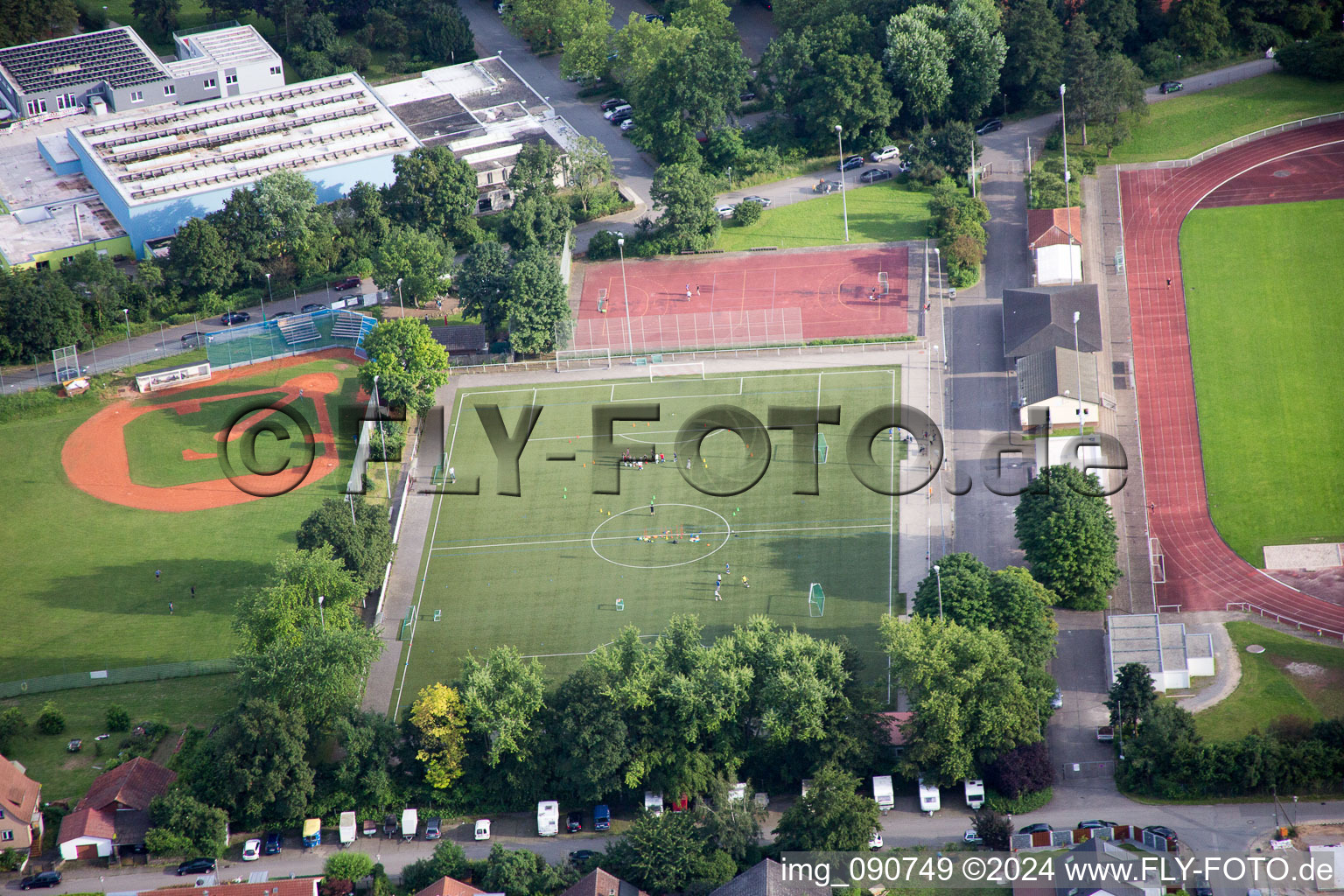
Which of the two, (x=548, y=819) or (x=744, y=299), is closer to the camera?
(x=548, y=819)

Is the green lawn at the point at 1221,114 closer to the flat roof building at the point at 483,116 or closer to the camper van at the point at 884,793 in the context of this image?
the flat roof building at the point at 483,116

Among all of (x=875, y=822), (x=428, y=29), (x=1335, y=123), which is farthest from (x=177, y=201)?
(x=1335, y=123)

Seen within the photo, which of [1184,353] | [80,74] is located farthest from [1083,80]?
[80,74]

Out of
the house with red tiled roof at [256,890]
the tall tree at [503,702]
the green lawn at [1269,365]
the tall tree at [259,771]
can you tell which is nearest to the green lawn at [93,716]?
the tall tree at [259,771]

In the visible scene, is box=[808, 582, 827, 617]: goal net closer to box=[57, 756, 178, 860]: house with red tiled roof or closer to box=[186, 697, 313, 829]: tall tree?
box=[186, 697, 313, 829]: tall tree

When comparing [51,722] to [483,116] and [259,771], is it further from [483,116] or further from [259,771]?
[483,116]
